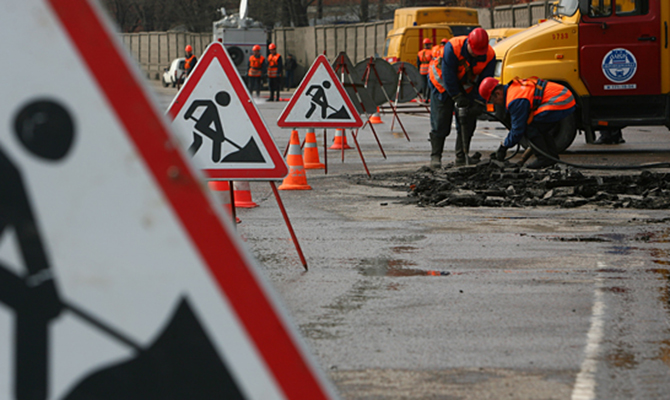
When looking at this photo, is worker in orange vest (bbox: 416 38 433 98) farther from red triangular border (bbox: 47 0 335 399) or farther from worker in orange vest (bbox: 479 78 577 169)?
red triangular border (bbox: 47 0 335 399)

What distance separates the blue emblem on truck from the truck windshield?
2.81 feet

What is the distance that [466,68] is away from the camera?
40.3 ft

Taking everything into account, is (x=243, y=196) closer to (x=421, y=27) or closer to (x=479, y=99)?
(x=479, y=99)

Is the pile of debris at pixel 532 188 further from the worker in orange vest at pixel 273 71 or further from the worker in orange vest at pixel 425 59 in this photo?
the worker in orange vest at pixel 273 71

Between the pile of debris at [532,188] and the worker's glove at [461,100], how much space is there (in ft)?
3.93

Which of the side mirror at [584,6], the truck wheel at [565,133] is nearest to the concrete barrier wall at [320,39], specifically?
the side mirror at [584,6]

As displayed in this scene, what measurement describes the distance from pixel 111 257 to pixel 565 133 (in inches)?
489

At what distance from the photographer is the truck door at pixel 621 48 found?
1374 centimetres

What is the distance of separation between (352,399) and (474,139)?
1454 cm

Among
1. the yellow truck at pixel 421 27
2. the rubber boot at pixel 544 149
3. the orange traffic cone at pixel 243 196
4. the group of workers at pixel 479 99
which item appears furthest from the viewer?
the yellow truck at pixel 421 27

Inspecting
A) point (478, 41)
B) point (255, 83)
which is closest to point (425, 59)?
point (255, 83)

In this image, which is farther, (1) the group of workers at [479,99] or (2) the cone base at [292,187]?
(1) the group of workers at [479,99]

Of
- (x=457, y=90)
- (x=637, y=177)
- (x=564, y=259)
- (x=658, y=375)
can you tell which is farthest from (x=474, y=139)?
(x=658, y=375)

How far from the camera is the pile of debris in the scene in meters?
9.31
